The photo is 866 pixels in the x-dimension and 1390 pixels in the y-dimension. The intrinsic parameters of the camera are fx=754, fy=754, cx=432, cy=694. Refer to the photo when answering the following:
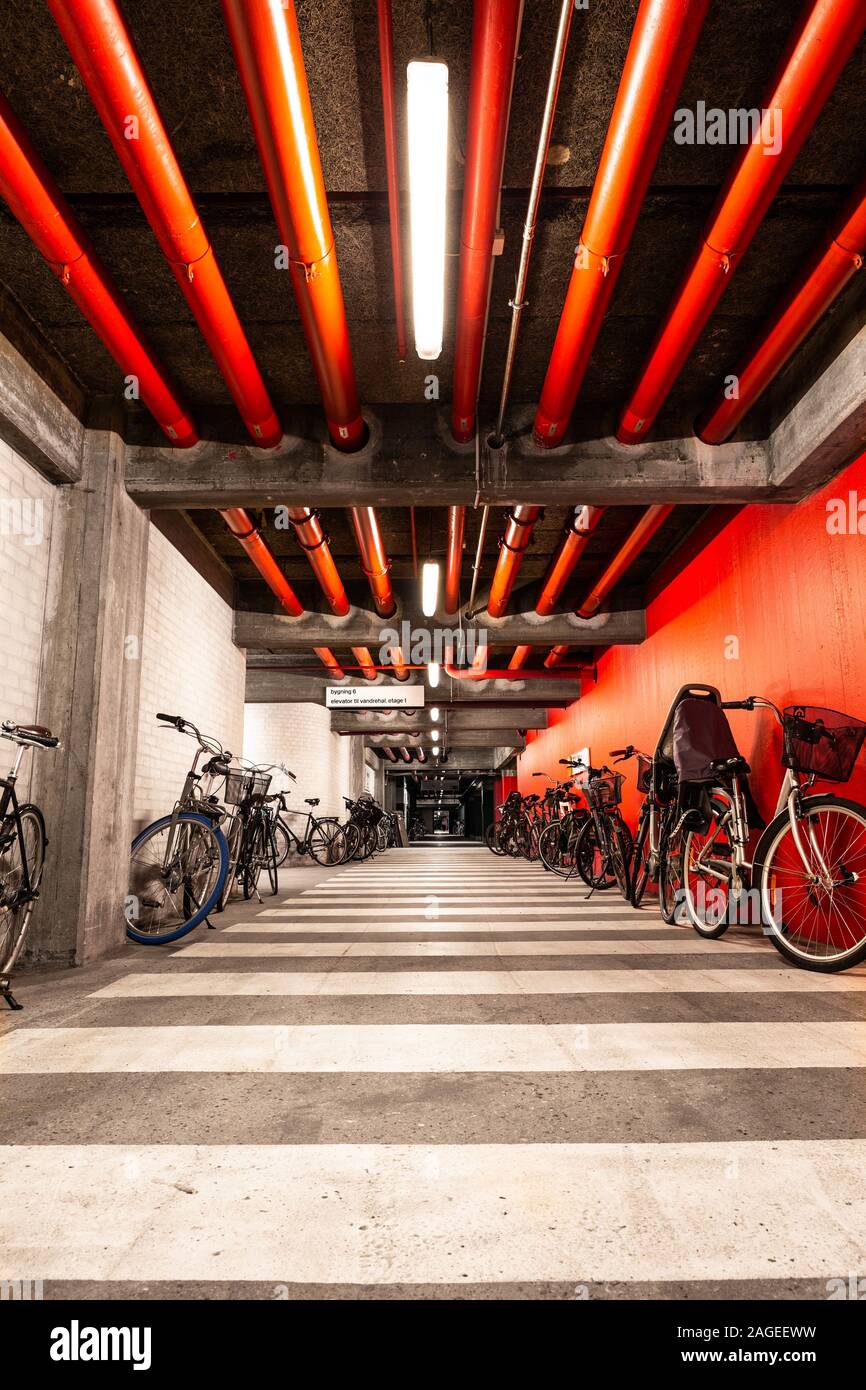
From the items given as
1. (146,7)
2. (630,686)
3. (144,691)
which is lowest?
(144,691)

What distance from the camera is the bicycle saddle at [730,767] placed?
393cm

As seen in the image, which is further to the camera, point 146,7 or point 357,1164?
point 146,7

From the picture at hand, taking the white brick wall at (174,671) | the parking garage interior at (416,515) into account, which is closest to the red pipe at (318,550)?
the parking garage interior at (416,515)

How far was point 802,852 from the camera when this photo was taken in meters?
3.25

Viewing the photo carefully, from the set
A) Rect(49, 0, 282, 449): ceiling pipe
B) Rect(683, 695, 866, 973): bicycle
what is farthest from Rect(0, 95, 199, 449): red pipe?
Rect(683, 695, 866, 973): bicycle

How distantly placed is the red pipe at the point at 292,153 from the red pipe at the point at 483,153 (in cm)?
50

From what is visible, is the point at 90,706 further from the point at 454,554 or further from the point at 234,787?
the point at 454,554

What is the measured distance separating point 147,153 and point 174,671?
379 cm

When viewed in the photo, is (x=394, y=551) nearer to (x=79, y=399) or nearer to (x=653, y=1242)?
(x=79, y=399)

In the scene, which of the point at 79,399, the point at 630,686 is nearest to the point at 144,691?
the point at 79,399

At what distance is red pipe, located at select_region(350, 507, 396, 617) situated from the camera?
18.0ft

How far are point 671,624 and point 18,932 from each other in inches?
232

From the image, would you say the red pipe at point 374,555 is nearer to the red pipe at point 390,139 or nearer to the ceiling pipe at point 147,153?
the ceiling pipe at point 147,153

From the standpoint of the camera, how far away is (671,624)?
720cm
